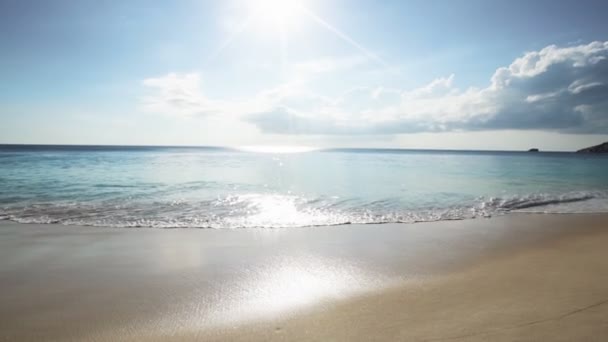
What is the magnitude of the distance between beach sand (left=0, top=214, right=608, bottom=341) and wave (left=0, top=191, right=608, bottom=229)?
1.48m

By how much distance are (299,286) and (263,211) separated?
284 inches

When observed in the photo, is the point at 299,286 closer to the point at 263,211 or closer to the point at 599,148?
the point at 263,211

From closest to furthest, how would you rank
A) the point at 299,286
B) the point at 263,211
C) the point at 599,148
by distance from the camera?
the point at 299,286 → the point at 263,211 → the point at 599,148

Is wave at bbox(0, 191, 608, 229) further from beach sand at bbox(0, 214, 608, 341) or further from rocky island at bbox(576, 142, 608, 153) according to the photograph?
rocky island at bbox(576, 142, 608, 153)

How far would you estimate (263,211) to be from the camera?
483 inches

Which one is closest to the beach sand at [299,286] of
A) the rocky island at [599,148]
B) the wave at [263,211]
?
the wave at [263,211]

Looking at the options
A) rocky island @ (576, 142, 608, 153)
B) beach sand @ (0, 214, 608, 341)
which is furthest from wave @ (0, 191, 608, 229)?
rocky island @ (576, 142, 608, 153)

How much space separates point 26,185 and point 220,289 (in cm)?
1958

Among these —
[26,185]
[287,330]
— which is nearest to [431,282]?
[287,330]

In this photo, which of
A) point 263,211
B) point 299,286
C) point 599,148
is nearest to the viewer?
point 299,286

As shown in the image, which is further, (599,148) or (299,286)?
(599,148)

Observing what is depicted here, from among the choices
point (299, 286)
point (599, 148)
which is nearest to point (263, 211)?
point (299, 286)

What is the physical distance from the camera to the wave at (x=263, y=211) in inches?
→ 404

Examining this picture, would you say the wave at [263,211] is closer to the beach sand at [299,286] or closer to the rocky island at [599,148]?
the beach sand at [299,286]
